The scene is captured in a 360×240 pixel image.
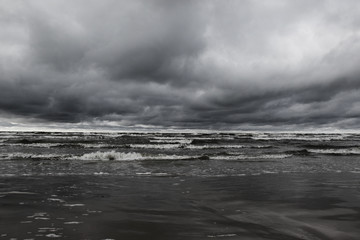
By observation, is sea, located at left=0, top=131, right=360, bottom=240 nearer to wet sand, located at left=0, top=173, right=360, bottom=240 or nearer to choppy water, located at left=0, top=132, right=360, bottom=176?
wet sand, located at left=0, top=173, right=360, bottom=240

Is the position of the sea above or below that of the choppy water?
above

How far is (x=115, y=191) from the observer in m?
10.7

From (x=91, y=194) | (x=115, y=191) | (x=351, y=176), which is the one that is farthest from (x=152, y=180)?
(x=351, y=176)

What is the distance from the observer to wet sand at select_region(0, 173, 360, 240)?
5.94m

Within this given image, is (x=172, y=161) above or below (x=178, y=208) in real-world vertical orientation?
below

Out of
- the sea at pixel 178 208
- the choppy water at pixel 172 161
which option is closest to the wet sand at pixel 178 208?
the sea at pixel 178 208

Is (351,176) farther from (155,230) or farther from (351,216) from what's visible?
(155,230)

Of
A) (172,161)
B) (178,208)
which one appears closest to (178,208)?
(178,208)

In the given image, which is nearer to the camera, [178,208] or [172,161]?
[178,208]

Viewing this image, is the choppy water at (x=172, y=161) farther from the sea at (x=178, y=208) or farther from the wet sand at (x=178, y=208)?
the wet sand at (x=178, y=208)

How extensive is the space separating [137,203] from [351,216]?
5.74 meters

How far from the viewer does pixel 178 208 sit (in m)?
8.24

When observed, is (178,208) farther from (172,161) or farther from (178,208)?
(172,161)

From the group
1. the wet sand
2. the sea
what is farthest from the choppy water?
the wet sand
